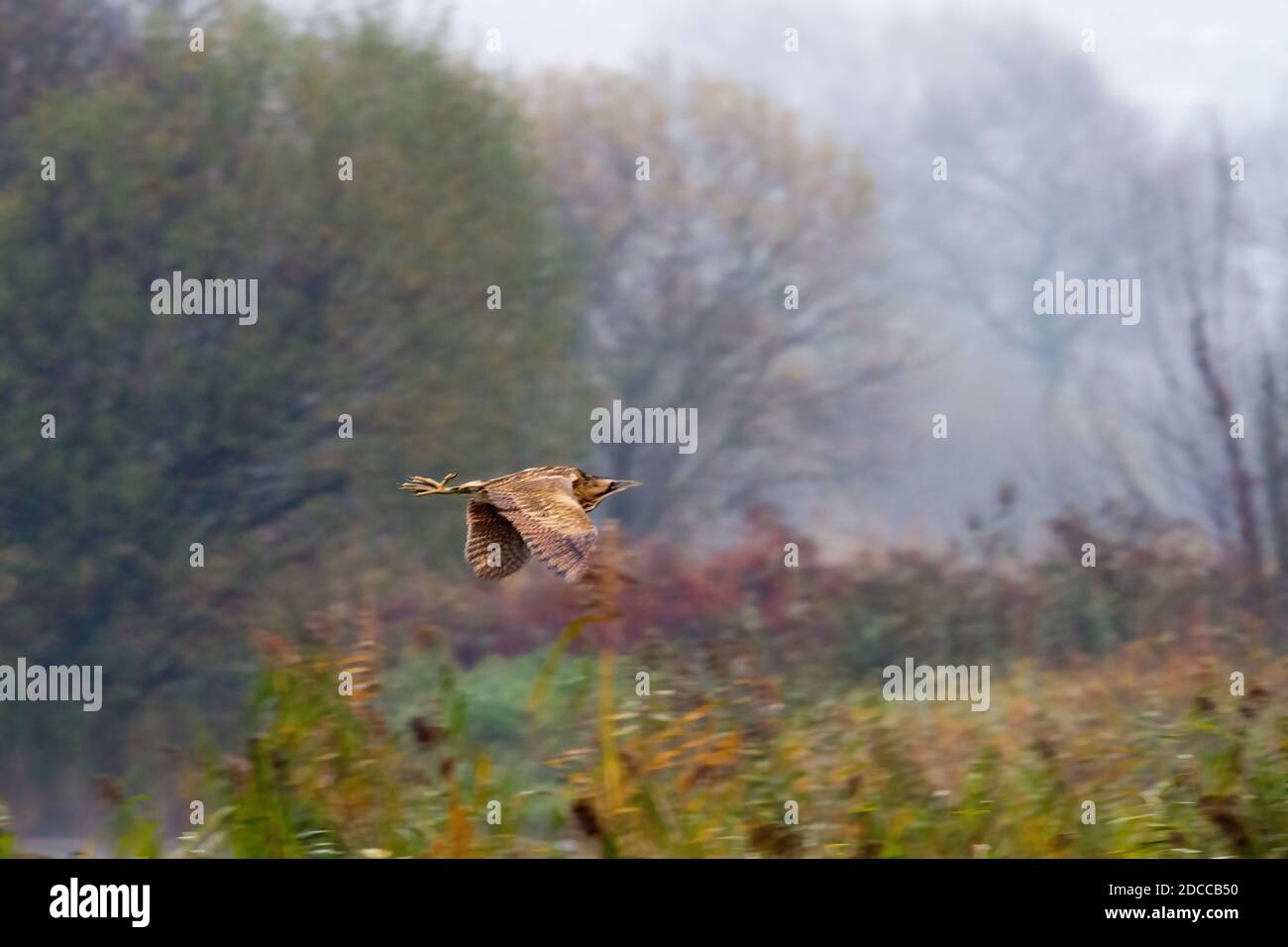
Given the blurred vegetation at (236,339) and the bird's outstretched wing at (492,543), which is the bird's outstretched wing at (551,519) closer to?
the bird's outstretched wing at (492,543)

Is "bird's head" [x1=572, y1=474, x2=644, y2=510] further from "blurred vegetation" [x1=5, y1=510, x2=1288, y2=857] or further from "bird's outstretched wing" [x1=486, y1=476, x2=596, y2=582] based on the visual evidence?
"blurred vegetation" [x1=5, y1=510, x2=1288, y2=857]

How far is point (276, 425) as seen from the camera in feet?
47.1

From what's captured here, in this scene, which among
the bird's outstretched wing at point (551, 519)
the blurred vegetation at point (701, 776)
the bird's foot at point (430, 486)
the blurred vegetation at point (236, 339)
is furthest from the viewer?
the blurred vegetation at point (236, 339)

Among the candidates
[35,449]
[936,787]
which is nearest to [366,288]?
[35,449]

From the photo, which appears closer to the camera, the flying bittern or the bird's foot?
the flying bittern

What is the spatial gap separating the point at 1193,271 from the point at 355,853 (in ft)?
45.0

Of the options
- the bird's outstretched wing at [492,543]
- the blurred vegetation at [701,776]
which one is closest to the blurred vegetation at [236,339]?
the blurred vegetation at [701,776]

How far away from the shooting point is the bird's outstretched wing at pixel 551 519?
3717mm

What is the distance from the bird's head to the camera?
4.46m

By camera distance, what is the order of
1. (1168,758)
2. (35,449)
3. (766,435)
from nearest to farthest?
(1168,758) < (35,449) < (766,435)

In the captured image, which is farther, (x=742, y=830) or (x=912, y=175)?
(x=912, y=175)

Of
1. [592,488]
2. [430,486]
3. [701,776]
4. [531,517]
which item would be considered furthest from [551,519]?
[701,776]

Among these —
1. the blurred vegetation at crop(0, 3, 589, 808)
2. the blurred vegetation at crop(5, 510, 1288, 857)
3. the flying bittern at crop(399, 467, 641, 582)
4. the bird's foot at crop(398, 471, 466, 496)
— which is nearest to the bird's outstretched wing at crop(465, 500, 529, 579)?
the flying bittern at crop(399, 467, 641, 582)
